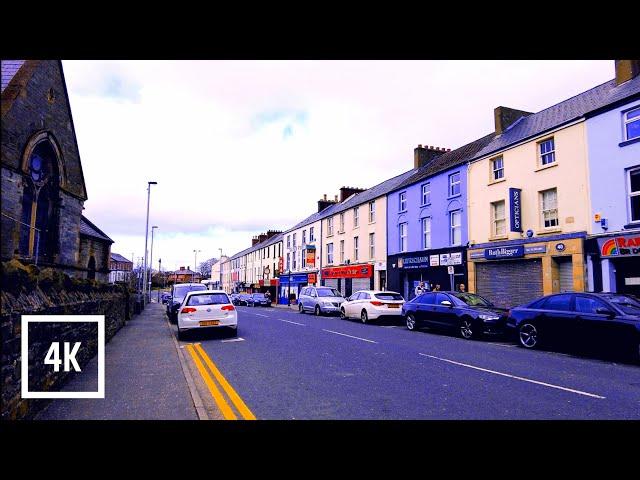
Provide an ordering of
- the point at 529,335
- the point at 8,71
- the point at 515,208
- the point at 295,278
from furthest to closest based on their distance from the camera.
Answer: the point at 295,278
the point at 515,208
the point at 8,71
the point at 529,335

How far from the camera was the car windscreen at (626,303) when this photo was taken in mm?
9297

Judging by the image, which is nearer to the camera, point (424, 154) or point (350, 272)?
point (424, 154)

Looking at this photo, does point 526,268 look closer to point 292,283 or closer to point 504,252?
point 504,252

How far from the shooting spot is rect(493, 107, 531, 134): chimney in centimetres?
2273

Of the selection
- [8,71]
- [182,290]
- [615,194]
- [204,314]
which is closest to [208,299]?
[204,314]

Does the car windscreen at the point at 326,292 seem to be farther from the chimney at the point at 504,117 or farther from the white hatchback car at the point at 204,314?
the chimney at the point at 504,117

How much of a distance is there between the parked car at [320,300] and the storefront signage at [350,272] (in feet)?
19.0

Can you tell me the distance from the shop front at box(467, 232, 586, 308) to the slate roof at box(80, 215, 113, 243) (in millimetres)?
23565

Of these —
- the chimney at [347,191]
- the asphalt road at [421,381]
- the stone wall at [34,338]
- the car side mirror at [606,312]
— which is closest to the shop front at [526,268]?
the asphalt road at [421,381]

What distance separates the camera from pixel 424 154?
30.1 meters

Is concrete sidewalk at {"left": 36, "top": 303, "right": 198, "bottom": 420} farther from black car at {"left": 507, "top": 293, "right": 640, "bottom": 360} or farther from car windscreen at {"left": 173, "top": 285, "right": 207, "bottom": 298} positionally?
car windscreen at {"left": 173, "top": 285, "right": 207, "bottom": 298}

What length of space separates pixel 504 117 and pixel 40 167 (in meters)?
23.2

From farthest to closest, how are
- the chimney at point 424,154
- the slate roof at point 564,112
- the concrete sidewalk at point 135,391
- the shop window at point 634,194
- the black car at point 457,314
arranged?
1. the chimney at point 424,154
2. the slate roof at point 564,112
3. the shop window at point 634,194
4. the black car at point 457,314
5. the concrete sidewalk at point 135,391
